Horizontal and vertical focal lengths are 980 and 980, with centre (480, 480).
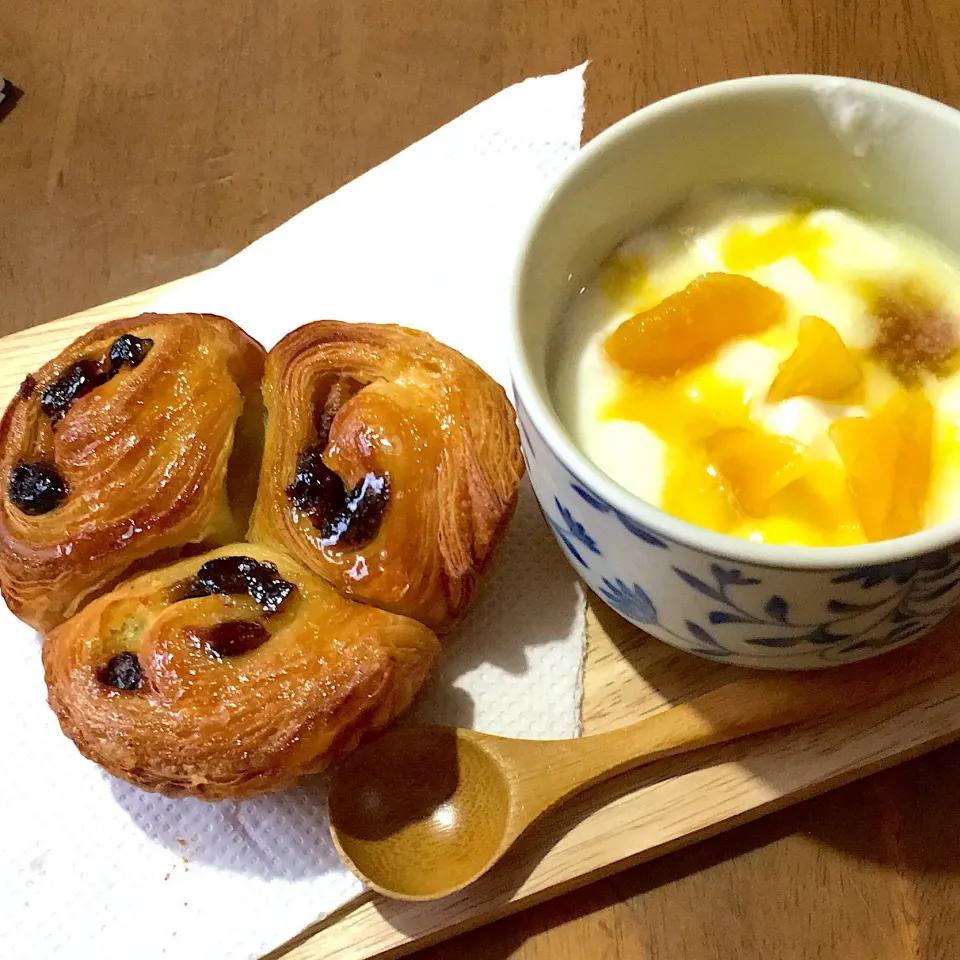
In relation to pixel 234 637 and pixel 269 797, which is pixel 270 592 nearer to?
pixel 234 637

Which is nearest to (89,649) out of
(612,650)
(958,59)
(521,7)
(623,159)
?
(612,650)

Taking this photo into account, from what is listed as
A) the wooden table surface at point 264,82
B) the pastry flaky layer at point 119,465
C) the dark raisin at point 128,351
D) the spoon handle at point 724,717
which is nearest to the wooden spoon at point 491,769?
the spoon handle at point 724,717

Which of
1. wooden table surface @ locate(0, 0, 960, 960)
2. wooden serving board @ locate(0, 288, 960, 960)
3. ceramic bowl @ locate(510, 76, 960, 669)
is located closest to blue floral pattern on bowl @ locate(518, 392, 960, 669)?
ceramic bowl @ locate(510, 76, 960, 669)

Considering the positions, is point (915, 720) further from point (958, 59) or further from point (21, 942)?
point (958, 59)

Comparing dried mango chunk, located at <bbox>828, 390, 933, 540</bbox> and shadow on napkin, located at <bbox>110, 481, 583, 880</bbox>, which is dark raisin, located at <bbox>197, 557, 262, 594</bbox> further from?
dried mango chunk, located at <bbox>828, 390, 933, 540</bbox>

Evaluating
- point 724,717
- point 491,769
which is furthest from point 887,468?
point 491,769

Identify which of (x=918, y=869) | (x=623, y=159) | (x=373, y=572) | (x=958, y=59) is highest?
(x=623, y=159)

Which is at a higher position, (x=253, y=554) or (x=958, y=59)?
(x=253, y=554)
